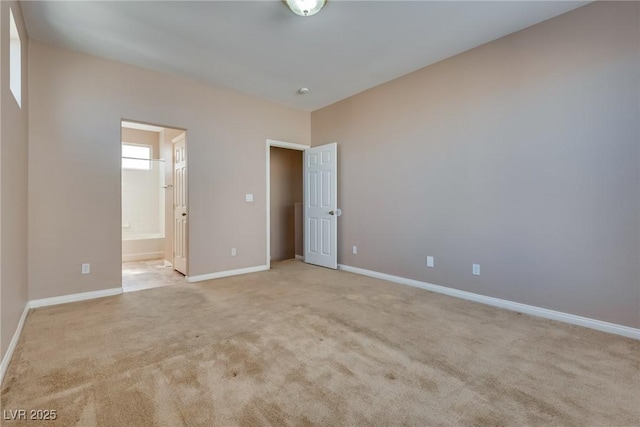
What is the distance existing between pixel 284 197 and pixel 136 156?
3.32 metres

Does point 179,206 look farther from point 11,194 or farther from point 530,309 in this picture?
point 530,309

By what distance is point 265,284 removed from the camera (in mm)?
3975

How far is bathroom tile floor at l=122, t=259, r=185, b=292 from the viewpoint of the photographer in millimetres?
3978

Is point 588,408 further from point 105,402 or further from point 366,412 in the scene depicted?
point 105,402

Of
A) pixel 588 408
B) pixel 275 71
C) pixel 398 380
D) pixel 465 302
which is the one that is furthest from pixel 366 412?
pixel 275 71

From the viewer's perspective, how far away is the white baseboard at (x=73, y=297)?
306 centimetres

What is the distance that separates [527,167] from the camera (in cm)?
292

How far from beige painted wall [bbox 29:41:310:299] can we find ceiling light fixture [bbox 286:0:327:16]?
2.21 metres

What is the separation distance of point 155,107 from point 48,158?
1261 millimetres

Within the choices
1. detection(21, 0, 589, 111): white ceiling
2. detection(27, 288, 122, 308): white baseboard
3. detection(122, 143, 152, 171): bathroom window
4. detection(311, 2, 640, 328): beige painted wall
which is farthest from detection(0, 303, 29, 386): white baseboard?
detection(122, 143, 152, 171): bathroom window

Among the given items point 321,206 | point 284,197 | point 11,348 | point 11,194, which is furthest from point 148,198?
point 11,348

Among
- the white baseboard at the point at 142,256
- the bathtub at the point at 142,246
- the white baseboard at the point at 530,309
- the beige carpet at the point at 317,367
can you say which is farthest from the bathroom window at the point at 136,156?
the white baseboard at the point at 530,309

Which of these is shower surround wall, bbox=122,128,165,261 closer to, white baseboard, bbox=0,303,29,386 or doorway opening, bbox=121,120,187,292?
doorway opening, bbox=121,120,187,292

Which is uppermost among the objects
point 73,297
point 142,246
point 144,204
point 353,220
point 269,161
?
point 269,161
